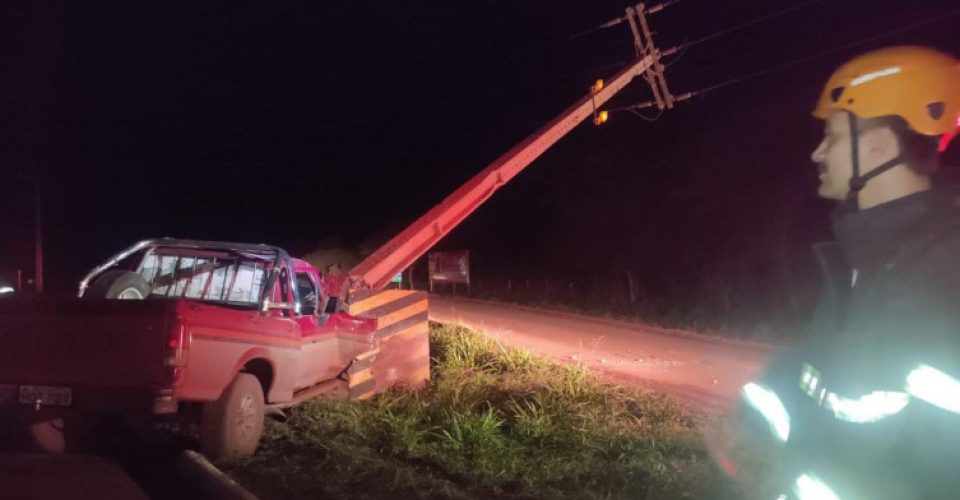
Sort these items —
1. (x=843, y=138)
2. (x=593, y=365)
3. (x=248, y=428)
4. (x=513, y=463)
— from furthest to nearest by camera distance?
1. (x=593, y=365)
2. (x=248, y=428)
3. (x=513, y=463)
4. (x=843, y=138)

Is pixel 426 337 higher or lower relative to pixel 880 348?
lower

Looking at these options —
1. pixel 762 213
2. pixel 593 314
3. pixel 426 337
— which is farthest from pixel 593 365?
pixel 762 213

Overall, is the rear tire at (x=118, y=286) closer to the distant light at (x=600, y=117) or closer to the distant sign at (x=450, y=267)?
the distant light at (x=600, y=117)

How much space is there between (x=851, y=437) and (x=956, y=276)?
0.47m

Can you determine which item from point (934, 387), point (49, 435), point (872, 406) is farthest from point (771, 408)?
point (49, 435)

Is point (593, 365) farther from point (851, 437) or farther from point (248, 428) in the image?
point (851, 437)

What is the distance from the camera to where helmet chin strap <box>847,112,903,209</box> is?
220cm

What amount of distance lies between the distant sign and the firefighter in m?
28.5

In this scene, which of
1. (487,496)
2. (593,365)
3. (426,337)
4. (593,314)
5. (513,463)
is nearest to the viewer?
(487,496)

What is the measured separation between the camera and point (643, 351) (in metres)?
14.5

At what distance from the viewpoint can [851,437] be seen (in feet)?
6.09

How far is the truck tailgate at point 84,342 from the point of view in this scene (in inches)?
232

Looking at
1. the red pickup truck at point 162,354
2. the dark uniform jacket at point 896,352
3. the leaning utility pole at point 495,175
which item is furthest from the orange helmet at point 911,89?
the leaning utility pole at point 495,175

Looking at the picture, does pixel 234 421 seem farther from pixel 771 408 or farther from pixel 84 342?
pixel 771 408
